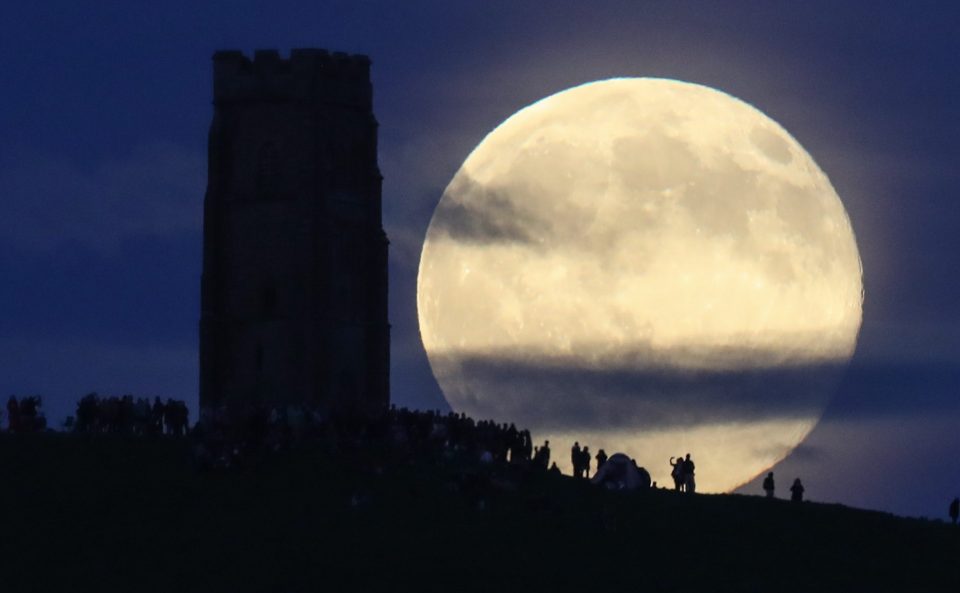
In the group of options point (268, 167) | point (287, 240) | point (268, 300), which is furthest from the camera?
point (268, 167)

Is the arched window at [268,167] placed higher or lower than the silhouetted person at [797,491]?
higher

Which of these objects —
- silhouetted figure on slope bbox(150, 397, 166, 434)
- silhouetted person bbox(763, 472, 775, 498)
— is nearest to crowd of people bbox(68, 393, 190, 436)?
silhouetted figure on slope bbox(150, 397, 166, 434)

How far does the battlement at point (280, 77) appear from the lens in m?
106

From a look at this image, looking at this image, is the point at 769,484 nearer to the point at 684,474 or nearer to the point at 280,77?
the point at 684,474

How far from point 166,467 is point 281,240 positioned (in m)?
31.7

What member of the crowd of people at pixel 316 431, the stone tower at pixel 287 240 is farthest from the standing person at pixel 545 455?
the stone tower at pixel 287 240

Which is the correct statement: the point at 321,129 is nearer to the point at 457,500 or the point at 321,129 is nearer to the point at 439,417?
the point at 439,417

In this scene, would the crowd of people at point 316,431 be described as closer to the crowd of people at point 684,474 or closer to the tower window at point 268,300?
the crowd of people at point 684,474

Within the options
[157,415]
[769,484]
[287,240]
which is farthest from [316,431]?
[287,240]

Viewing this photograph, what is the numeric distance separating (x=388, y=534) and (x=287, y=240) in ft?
120

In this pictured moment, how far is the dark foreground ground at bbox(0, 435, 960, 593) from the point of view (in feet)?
224

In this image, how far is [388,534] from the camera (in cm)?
7044

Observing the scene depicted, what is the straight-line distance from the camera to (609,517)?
7275cm

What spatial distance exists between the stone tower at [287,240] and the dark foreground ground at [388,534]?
2786 cm
